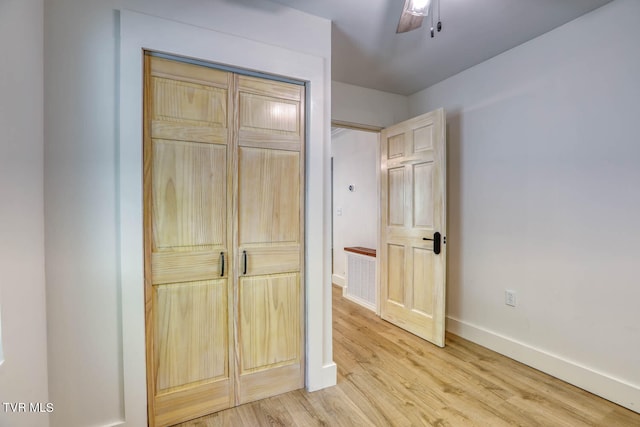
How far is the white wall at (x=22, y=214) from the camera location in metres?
1.10

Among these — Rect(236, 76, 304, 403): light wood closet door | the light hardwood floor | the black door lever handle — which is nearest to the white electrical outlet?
the light hardwood floor

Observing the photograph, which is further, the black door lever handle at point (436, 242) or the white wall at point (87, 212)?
the black door lever handle at point (436, 242)

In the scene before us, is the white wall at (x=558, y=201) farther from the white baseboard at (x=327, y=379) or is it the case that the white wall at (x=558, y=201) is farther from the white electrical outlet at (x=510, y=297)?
the white baseboard at (x=327, y=379)

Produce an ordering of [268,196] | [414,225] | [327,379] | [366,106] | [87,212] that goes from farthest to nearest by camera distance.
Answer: [366,106] → [414,225] → [327,379] → [268,196] → [87,212]

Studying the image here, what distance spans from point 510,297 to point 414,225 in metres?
0.99

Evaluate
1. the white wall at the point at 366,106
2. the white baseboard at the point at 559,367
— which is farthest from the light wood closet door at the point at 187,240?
the white baseboard at the point at 559,367

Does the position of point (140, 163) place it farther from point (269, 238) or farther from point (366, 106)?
point (366, 106)

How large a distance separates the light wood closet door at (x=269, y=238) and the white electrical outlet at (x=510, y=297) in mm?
1767

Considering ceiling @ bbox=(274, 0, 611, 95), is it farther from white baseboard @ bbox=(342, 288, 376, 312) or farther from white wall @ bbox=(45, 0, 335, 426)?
white baseboard @ bbox=(342, 288, 376, 312)

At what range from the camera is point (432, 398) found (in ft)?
6.18

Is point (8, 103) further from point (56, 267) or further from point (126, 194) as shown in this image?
point (56, 267)

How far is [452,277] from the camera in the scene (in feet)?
9.61

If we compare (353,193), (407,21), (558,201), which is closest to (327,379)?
(558,201)

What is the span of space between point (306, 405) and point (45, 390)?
4.37 ft
